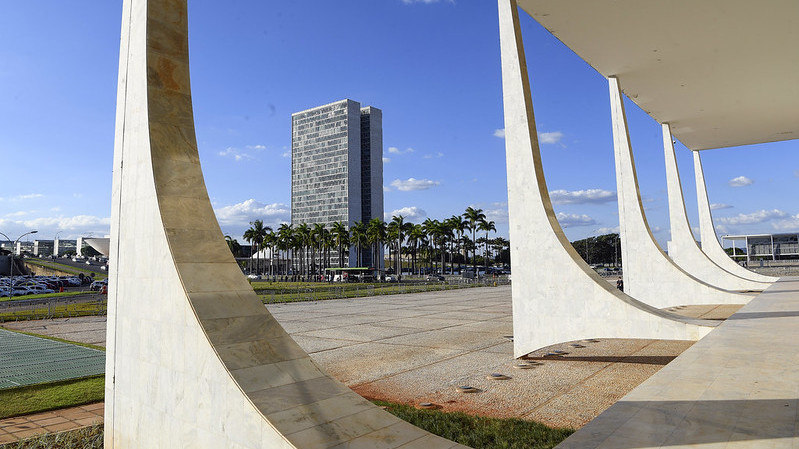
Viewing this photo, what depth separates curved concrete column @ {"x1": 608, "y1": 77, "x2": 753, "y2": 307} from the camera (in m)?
17.4

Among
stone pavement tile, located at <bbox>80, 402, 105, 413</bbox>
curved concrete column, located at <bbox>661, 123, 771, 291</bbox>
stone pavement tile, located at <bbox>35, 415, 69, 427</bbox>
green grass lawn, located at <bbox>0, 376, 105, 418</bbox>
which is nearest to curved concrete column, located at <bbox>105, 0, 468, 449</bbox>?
stone pavement tile, located at <bbox>35, 415, 69, 427</bbox>

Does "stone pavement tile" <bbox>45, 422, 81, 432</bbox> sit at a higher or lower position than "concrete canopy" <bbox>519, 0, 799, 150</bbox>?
lower

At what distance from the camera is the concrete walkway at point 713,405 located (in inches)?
163

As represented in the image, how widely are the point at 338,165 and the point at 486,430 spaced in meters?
140

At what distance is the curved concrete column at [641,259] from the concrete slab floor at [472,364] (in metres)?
0.64

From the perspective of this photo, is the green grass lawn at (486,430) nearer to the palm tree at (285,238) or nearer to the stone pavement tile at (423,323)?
the stone pavement tile at (423,323)

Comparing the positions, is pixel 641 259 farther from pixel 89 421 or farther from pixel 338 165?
pixel 338 165

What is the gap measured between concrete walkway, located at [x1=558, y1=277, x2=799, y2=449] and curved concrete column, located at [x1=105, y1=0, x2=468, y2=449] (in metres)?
1.89

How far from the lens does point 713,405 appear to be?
506cm

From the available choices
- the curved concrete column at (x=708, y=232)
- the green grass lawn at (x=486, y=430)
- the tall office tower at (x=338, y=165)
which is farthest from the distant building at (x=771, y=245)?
the green grass lawn at (x=486, y=430)

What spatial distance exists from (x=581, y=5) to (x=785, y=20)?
5.69 m

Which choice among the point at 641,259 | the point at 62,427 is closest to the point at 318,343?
the point at 62,427

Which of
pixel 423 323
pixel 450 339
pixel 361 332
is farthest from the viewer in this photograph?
pixel 423 323

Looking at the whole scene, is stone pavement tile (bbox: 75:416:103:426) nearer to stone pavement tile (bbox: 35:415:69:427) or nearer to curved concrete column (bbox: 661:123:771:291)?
stone pavement tile (bbox: 35:415:69:427)
